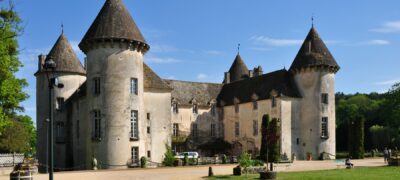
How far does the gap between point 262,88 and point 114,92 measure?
19674 mm

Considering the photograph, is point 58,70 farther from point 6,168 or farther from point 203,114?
point 203,114

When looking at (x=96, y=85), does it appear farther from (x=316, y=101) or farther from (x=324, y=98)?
(x=324, y=98)

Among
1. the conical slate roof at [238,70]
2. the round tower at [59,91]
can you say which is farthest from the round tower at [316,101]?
the round tower at [59,91]

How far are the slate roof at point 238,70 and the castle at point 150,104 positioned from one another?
8.60 ft

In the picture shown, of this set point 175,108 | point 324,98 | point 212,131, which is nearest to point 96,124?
point 175,108

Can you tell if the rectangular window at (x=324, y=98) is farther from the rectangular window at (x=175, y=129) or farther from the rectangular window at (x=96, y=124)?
the rectangular window at (x=96, y=124)

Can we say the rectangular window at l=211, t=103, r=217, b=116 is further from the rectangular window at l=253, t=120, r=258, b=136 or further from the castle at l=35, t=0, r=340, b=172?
the rectangular window at l=253, t=120, r=258, b=136

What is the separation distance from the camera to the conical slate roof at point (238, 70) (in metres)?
67.4

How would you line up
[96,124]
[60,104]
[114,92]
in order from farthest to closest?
[60,104], [96,124], [114,92]

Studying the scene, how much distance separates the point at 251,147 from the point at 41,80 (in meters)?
23.1

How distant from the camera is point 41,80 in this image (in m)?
48.3

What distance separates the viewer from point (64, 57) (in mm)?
47281

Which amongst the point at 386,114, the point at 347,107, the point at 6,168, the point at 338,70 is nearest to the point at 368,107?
the point at 347,107

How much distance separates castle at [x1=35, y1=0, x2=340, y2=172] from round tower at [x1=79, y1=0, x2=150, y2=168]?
81 millimetres
